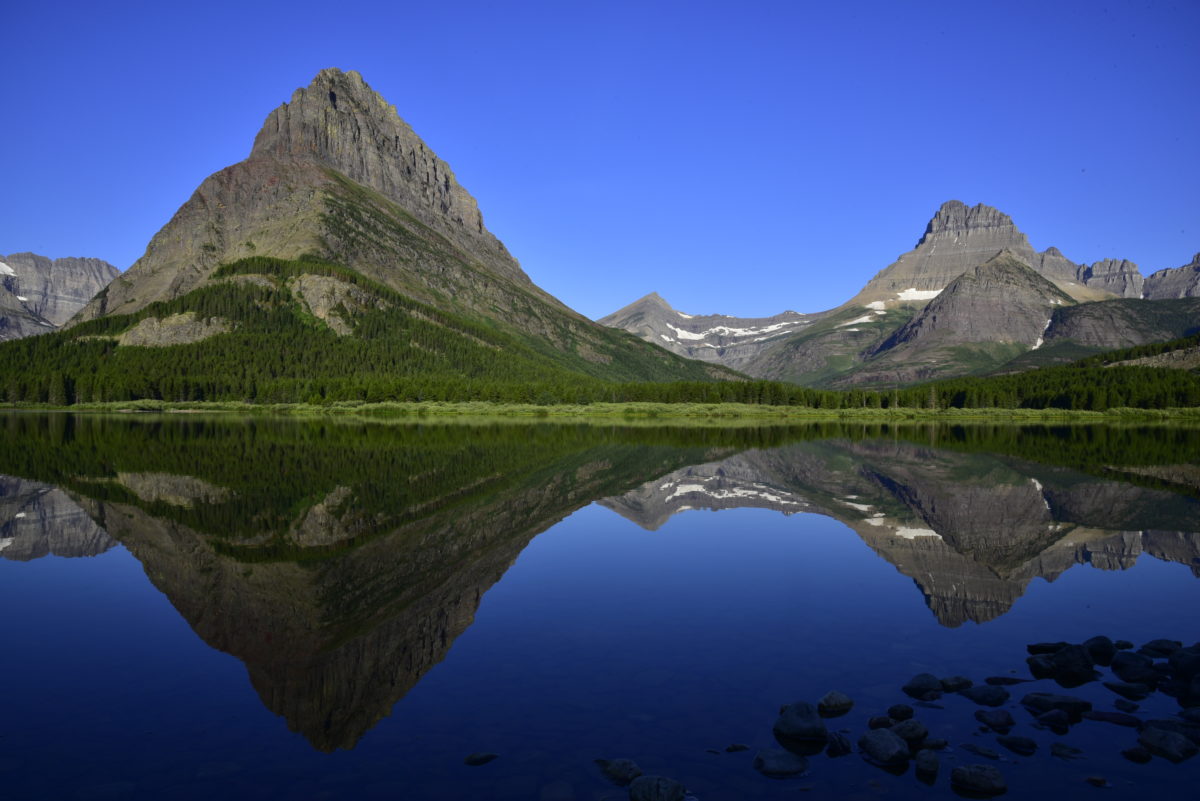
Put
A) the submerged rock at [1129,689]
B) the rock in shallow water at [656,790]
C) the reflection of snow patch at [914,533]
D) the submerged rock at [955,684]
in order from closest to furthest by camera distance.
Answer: the rock in shallow water at [656,790] → the submerged rock at [1129,689] → the submerged rock at [955,684] → the reflection of snow patch at [914,533]

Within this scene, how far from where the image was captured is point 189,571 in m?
24.5

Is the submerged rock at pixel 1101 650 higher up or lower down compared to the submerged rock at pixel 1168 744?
higher up

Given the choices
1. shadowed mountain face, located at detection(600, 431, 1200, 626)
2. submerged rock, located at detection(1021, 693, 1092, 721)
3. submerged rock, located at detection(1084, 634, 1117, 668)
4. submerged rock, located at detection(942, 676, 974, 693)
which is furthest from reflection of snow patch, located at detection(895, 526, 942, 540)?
submerged rock, located at detection(1021, 693, 1092, 721)

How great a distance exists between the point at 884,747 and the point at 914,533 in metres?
23.7

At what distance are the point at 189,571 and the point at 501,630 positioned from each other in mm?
11868

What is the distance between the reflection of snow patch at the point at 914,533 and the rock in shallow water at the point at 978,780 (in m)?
22.4

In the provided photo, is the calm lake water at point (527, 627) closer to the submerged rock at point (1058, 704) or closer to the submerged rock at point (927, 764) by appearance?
the submerged rock at point (927, 764)

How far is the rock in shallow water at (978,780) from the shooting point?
38.7 ft

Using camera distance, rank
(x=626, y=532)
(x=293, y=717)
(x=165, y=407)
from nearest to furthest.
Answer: (x=293, y=717) < (x=626, y=532) < (x=165, y=407)

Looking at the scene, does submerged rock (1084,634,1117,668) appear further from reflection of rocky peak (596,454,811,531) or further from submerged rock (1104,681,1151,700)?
reflection of rocky peak (596,454,811,531)

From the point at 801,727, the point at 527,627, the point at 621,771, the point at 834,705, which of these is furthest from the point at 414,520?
the point at 801,727

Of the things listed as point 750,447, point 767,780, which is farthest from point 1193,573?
Result: point 750,447

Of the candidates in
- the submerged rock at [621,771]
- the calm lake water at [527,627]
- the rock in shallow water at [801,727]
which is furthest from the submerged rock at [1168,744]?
the submerged rock at [621,771]

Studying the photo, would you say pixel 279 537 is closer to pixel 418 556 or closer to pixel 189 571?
pixel 189 571
